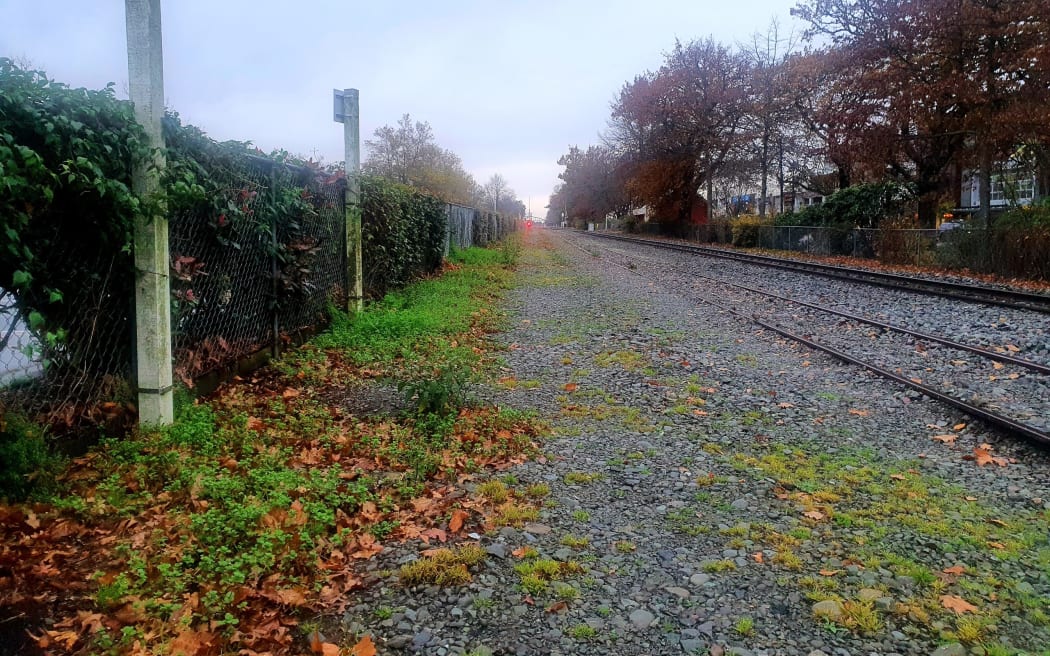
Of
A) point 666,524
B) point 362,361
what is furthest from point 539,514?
point 362,361

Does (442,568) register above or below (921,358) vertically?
below

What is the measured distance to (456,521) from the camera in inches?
145

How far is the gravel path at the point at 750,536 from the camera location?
2.75 m

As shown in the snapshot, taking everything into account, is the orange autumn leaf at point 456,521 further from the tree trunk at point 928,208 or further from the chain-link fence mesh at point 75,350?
the tree trunk at point 928,208

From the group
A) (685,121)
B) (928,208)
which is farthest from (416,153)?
(928,208)

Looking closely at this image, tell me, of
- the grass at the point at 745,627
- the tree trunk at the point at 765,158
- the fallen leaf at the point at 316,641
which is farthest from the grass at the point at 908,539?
the tree trunk at the point at 765,158

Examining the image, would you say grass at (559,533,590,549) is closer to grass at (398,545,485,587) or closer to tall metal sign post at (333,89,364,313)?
grass at (398,545,485,587)

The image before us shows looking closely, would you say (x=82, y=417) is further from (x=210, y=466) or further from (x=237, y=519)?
(x=237, y=519)

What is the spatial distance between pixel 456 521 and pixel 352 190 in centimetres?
673

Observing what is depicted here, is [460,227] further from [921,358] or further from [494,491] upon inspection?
[494,491]

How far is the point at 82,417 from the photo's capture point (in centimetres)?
407

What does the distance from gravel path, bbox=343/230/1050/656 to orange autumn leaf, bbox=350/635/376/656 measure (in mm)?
44

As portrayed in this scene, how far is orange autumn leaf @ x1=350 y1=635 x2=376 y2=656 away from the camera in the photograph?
258 cm

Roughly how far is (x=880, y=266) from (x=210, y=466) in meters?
23.0
